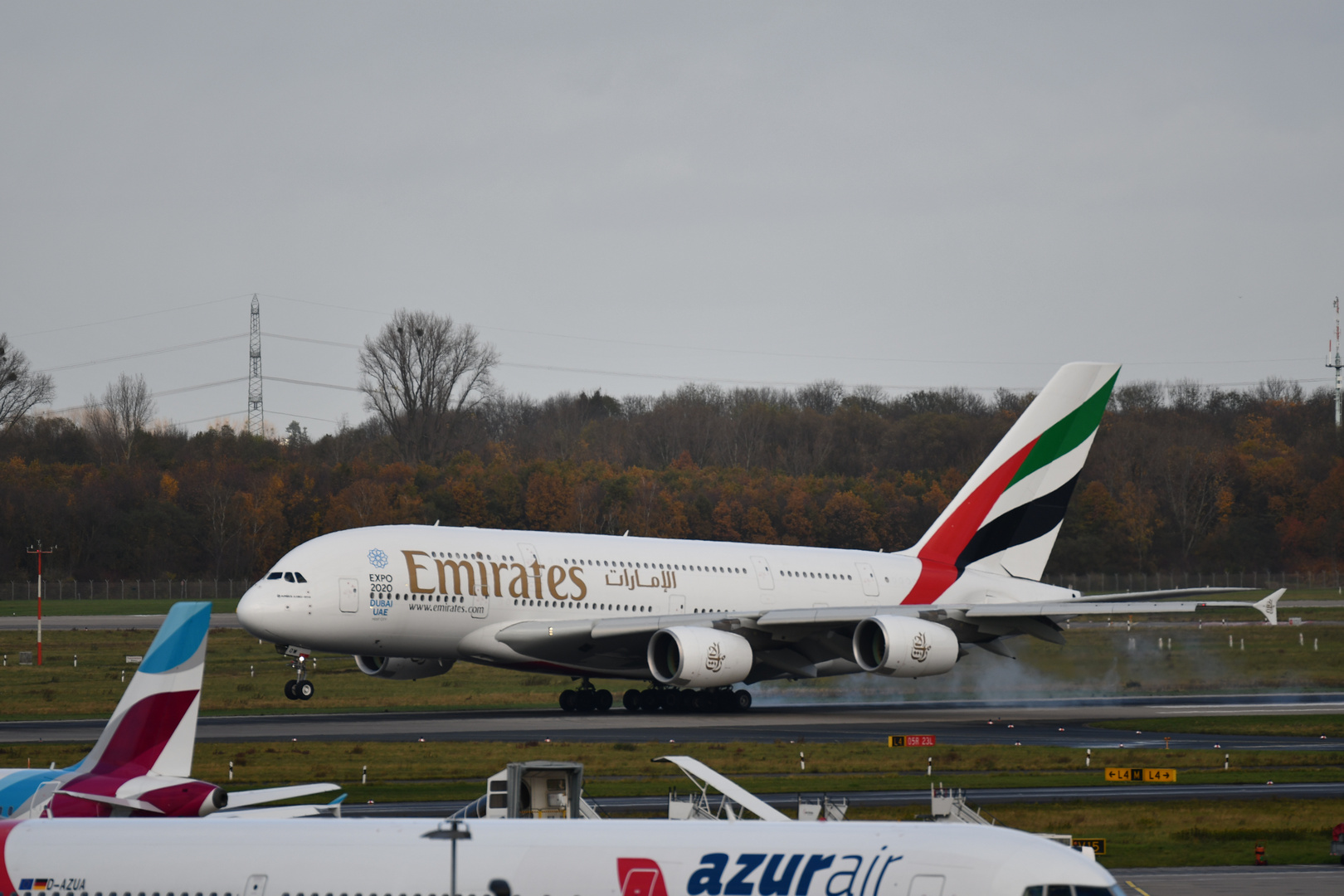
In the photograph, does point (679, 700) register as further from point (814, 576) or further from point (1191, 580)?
point (1191, 580)

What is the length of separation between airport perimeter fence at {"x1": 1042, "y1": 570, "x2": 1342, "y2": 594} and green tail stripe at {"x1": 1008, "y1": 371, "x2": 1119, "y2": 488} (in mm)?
32819

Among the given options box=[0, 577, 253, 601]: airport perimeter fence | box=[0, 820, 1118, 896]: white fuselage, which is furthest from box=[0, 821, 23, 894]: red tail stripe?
box=[0, 577, 253, 601]: airport perimeter fence

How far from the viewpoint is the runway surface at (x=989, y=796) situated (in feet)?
75.0

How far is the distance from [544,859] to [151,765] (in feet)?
18.9

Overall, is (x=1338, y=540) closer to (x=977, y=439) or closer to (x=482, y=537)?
(x=977, y=439)

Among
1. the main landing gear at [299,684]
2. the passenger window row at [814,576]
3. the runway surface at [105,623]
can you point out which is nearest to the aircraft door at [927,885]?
the main landing gear at [299,684]

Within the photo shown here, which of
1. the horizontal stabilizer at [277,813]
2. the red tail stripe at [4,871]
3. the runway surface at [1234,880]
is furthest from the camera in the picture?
the runway surface at [1234,880]

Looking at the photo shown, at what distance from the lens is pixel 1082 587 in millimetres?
78188

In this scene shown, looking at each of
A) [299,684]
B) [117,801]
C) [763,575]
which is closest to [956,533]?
[763,575]

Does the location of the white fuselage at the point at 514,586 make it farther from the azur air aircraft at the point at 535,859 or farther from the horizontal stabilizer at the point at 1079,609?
the azur air aircraft at the point at 535,859

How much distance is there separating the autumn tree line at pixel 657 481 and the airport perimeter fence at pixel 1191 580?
1.30 meters

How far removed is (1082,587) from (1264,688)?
2943 centimetres

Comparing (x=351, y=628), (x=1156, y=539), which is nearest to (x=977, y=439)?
A: (x=1156, y=539)

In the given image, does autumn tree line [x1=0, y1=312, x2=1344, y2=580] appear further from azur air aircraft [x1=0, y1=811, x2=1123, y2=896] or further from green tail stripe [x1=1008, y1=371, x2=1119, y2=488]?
azur air aircraft [x1=0, y1=811, x2=1123, y2=896]
